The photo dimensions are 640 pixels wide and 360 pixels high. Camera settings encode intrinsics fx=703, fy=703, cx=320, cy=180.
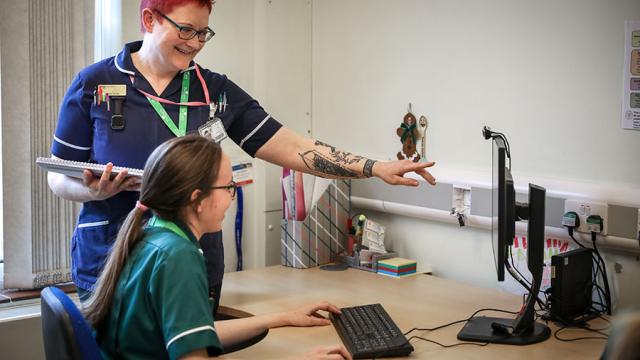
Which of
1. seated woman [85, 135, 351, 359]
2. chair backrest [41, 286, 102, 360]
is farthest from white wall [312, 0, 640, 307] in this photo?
chair backrest [41, 286, 102, 360]

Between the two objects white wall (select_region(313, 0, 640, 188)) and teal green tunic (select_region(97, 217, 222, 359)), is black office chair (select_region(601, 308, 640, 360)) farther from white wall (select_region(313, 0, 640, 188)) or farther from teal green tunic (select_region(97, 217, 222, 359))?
white wall (select_region(313, 0, 640, 188))

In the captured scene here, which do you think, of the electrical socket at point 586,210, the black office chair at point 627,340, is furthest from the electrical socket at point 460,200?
the black office chair at point 627,340

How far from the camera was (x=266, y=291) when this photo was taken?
96.7 inches

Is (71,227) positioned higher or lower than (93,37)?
lower

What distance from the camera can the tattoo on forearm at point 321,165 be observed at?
217cm

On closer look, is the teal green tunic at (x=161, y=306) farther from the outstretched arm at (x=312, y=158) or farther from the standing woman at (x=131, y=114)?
the outstretched arm at (x=312, y=158)

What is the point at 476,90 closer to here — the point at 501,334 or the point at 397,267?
the point at 397,267

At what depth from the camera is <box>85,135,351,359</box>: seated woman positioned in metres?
1.35

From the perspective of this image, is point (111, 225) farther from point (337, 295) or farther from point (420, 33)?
point (420, 33)

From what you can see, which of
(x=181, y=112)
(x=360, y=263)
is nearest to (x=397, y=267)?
(x=360, y=263)

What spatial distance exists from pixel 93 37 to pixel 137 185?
3.33ft

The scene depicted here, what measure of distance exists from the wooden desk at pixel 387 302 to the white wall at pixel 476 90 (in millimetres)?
259

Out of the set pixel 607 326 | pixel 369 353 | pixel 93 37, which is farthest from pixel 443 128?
pixel 93 37

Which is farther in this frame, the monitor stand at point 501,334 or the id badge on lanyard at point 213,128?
the id badge on lanyard at point 213,128
